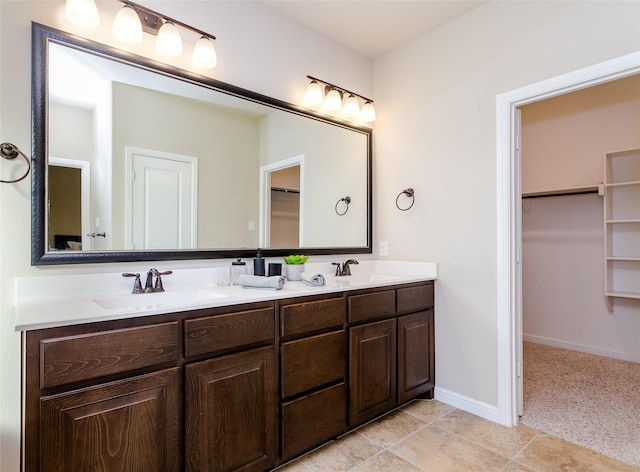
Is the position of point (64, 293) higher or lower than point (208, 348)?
higher

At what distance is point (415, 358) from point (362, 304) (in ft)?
2.22

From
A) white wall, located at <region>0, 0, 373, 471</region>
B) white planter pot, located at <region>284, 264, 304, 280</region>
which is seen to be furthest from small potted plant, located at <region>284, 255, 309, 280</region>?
white wall, located at <region>0, 0, 373, 471</region>

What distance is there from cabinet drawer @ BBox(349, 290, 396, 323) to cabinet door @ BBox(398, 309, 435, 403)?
160mm

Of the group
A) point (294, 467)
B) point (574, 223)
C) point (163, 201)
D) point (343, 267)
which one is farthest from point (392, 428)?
point (574, 223)

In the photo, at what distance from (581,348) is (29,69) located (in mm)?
4616

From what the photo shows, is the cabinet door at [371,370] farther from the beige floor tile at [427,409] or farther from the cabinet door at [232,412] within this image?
the cabinet door at [232,412]

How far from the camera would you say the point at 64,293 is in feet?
4.96

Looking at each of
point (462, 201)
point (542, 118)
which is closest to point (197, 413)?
point (462, 201)

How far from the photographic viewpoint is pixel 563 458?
178 cm

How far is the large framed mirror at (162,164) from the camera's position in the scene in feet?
4.99

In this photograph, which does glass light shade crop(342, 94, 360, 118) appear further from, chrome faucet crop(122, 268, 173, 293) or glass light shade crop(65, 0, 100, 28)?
chrome faucet crop(122, 268, 173, 293)

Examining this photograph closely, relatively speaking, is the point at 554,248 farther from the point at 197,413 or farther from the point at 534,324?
the point at 197,413

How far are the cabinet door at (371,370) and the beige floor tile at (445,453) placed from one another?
0.23 m

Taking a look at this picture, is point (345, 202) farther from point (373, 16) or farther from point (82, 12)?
point (82, 12)
